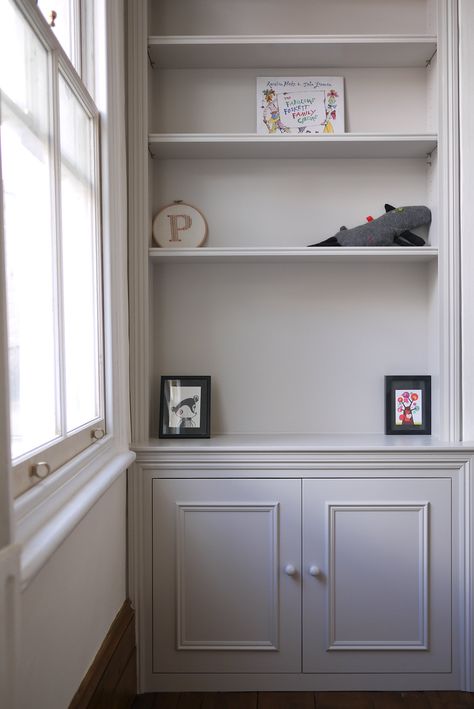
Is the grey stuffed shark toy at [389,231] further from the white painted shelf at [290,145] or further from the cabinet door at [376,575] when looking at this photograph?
the cabinet door at [376,575]

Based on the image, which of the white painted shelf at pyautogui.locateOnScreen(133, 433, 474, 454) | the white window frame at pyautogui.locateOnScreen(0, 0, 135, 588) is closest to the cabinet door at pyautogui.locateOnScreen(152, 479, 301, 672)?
the white painted shelf at pyautogui.locateOnScreen(133, 433, 474, 454)

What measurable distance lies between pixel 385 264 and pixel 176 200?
33.1 inches

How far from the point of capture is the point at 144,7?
7.17ft

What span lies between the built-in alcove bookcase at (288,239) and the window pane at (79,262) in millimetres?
506

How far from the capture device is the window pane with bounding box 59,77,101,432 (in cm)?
157

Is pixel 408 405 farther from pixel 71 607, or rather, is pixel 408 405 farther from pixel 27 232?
pixel 27 232

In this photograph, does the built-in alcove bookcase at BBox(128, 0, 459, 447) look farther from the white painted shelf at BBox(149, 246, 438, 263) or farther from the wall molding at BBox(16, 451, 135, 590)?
the wall molding at BBox(16, 451, 135, 590)

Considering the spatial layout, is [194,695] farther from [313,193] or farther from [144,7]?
[144,7]

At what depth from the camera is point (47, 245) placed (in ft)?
4.60

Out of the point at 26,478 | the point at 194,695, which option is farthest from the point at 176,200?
the point at 194,695

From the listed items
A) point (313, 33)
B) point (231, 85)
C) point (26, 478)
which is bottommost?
point (26, 478)

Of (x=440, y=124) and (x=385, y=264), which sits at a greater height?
(x=440, y=124)

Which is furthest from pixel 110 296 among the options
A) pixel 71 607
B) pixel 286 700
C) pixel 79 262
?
pixel 286 700

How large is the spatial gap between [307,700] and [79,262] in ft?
5.20
